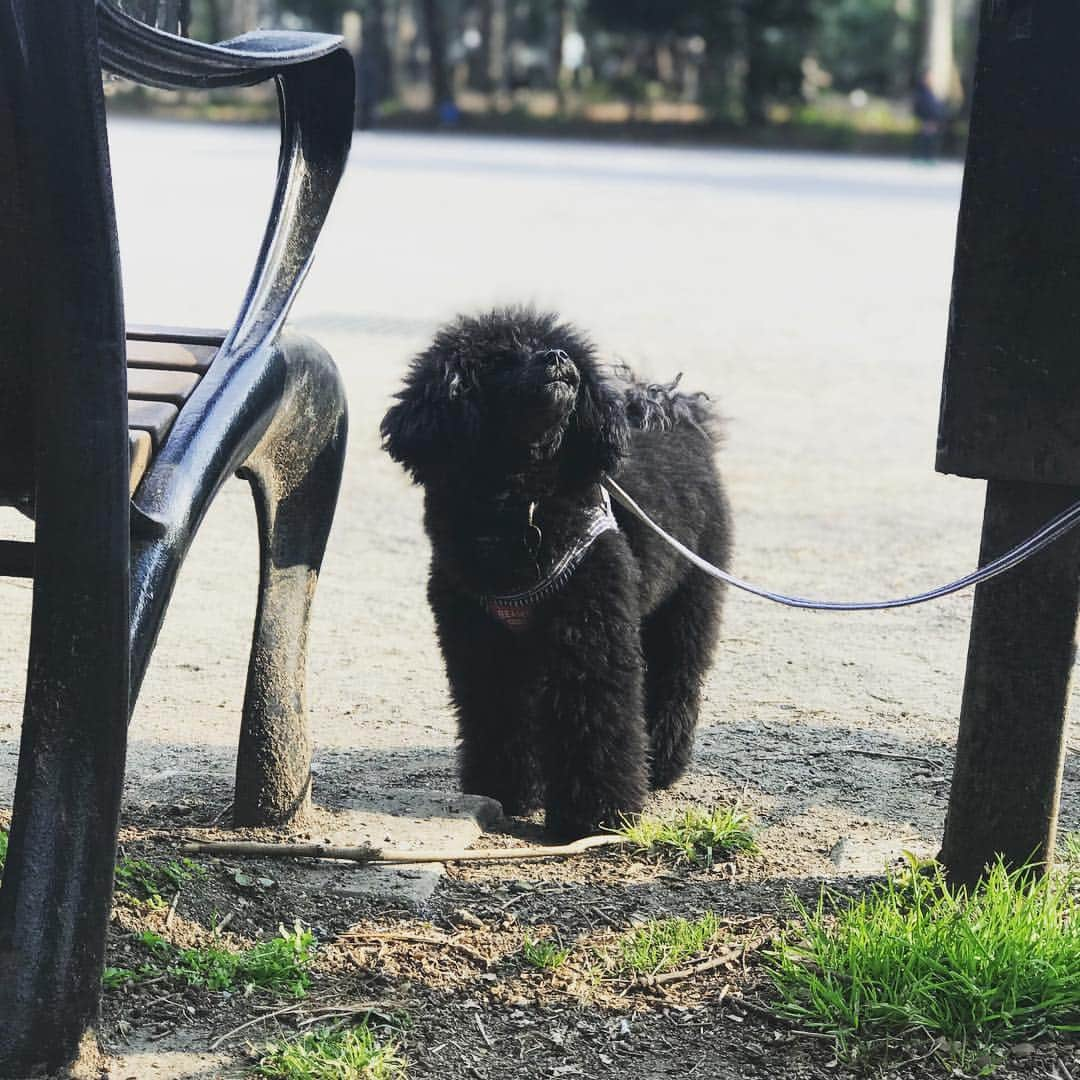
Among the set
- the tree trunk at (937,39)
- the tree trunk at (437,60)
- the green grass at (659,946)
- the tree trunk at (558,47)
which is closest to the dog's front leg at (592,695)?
the green grass at (659,946)

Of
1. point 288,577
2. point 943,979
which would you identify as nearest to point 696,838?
point 943,979

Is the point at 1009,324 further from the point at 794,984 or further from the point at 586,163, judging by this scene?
the point at 586,163

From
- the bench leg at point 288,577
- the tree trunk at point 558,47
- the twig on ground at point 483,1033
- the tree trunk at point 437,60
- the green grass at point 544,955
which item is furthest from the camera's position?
the tree trunk at point 558,47

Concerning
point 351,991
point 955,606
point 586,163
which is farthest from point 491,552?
point 586,163

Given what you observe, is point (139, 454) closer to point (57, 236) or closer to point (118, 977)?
point (57, 236)

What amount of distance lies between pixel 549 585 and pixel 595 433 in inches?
14.8

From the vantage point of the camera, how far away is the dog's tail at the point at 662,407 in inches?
165

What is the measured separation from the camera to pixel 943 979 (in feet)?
9.36

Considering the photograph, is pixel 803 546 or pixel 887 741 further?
pixel 803 546

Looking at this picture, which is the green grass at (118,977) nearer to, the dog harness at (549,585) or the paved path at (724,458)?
the paved path at (724,458)

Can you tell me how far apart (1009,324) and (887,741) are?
1.88m

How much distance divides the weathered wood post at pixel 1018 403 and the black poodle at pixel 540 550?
92cm

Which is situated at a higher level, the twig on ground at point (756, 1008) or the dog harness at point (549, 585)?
the dog harness at point (549, 585)

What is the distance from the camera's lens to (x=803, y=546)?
670cm
